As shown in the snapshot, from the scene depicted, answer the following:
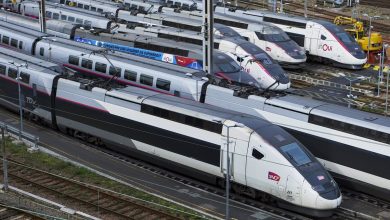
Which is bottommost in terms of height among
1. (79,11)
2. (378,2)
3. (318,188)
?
(318,188)

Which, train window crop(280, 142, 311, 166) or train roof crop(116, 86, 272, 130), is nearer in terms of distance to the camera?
train window crop(280, 142, 311, 166)

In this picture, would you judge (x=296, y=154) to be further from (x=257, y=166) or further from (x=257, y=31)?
(x=257, y=31)

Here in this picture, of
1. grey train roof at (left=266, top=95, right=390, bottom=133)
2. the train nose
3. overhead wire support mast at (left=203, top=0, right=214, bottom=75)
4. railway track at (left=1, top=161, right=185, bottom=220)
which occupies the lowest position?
railway track at (left=1, top=161, right=185, bottom=220)

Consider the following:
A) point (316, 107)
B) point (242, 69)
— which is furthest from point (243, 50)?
point (316, 107)

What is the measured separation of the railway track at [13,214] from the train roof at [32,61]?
12.7 meters

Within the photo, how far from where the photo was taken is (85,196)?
35.5 metres

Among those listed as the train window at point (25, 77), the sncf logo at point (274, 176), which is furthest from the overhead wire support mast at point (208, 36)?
the sncf logo at point (274, 176)

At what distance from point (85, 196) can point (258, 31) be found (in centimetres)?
2997

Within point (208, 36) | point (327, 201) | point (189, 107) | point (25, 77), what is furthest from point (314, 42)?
point (327, 201)

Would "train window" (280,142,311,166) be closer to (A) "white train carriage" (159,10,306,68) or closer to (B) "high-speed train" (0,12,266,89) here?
(B) "high-speed train" (0,12,266,89)

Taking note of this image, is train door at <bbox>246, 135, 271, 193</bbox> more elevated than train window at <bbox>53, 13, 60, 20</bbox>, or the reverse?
train window at <bbox>53, 13, 60, 20</bbox>

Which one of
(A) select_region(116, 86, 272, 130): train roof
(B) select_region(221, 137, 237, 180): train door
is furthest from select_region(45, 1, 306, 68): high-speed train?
(B) select_region(221, 137, 237, 180): train door

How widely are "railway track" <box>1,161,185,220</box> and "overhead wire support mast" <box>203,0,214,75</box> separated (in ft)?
42.6

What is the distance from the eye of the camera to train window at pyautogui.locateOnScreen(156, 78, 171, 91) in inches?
1705
